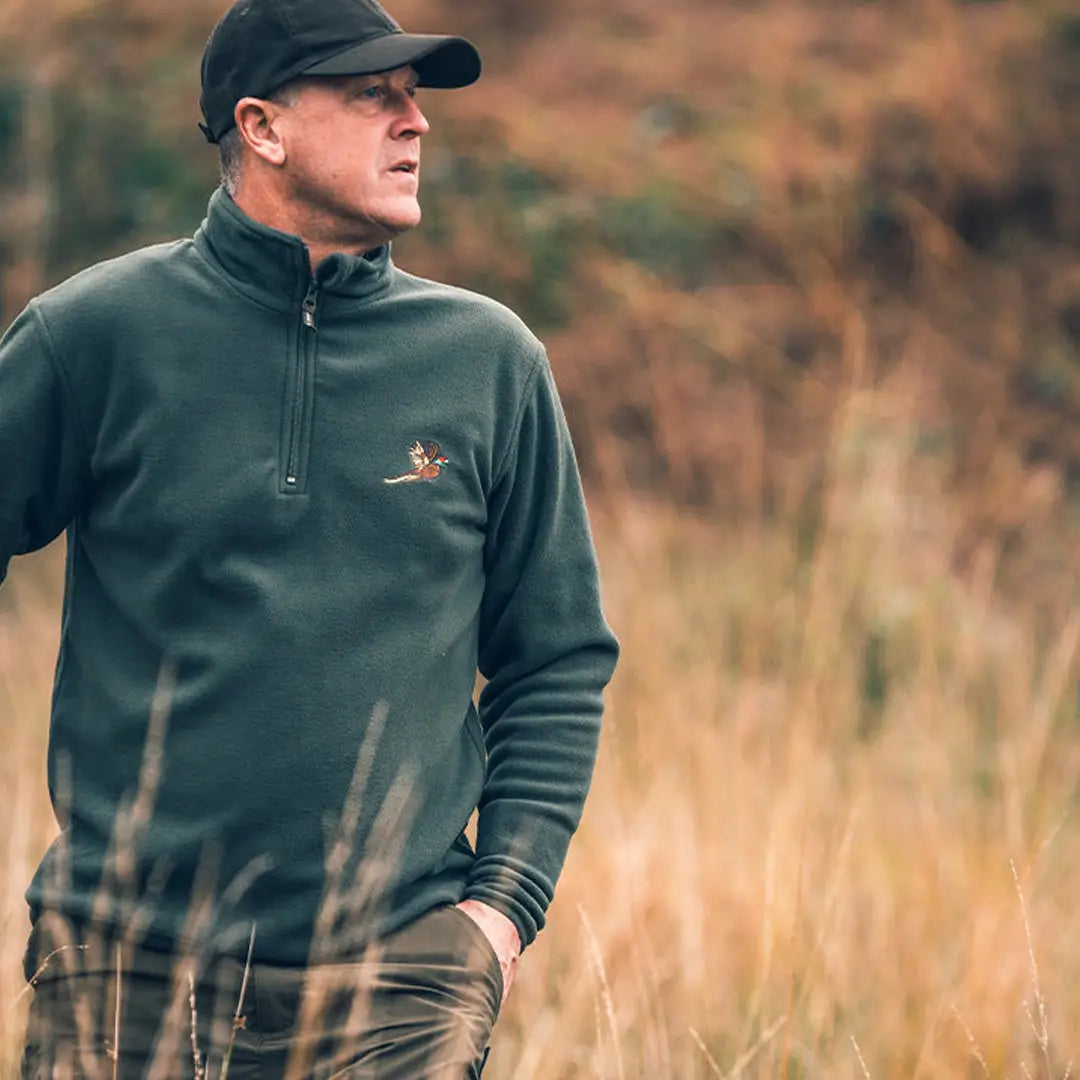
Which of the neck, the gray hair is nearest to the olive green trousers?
the neck

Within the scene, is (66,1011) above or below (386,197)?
below

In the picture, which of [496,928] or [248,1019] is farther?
[496,928]

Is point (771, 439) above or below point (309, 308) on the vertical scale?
below

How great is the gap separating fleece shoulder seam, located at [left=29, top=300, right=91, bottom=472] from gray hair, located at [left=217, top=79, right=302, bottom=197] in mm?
359

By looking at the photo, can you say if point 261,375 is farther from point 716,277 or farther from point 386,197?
point 716,277

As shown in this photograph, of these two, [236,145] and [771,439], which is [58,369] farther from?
[771,439]

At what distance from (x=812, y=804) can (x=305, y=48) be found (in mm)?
2621

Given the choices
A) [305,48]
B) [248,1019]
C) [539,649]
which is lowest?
[248,1019]

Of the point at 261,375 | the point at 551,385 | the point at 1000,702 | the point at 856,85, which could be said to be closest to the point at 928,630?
the point at 1000,702

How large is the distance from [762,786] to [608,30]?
22.3ft

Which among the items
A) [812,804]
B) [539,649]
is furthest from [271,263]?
[812,804]

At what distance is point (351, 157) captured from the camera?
7.98 ft

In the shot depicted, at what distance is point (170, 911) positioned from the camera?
2268 millimetres

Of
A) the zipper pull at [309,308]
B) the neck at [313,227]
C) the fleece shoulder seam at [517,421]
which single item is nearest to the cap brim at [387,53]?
the neck at [313,227]
